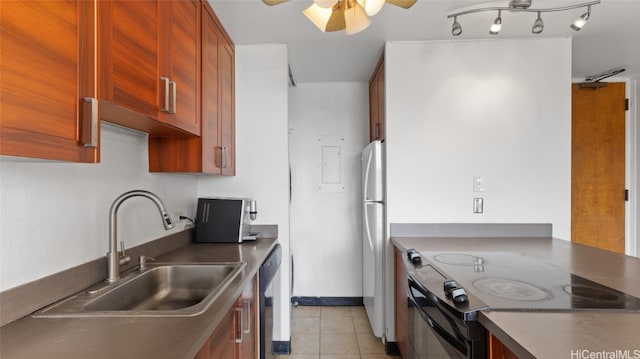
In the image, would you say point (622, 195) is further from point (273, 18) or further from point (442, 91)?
point (273, 18)

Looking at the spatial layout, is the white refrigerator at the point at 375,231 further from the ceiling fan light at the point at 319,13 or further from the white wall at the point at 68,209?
the white wall at the point at 68,209

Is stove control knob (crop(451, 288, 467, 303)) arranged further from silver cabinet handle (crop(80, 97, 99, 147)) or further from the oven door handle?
silver cabinet handle (crop(80, 97, 99, 147))

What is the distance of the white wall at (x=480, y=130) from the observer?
7.42 ft

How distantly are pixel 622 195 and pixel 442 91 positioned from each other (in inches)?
89.8

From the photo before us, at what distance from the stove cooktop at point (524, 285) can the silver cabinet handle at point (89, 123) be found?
130 cm

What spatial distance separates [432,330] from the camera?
129 cm

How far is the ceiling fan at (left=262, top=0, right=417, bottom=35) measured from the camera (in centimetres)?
125

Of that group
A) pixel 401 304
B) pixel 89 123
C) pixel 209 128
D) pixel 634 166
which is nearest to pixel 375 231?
pixel 401 304

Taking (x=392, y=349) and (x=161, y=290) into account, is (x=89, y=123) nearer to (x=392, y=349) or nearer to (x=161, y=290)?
(x=161, y=290)

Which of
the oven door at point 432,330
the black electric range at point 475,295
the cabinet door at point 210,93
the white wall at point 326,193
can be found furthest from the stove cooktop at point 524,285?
the white wall at point 326,193

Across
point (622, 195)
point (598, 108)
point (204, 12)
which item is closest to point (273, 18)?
point (204, 12)

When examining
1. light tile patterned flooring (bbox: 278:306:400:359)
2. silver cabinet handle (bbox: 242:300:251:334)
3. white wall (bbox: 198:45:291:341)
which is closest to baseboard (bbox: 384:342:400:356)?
light tile patterned flooring (bbox: 278:306:400:359)

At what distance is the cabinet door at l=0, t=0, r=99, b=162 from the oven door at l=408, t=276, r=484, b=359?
1253 millimetres

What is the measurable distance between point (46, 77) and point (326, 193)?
8.72ft
